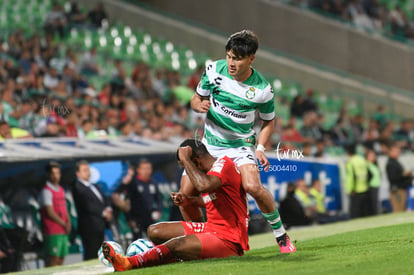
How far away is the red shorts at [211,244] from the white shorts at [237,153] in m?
0.82

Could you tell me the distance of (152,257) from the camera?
26.6 feet

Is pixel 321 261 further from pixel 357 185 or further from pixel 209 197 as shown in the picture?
pixel 357 185

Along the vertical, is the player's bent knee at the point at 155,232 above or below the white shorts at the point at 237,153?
below

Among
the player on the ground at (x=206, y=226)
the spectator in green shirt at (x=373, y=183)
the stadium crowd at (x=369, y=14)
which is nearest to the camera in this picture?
the player on the ground at (x=206, y=226)

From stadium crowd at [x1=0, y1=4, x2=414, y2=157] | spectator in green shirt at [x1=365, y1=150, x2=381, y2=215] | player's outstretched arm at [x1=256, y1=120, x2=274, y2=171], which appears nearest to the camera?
player's outstretched arm at [x1=256, y1=120, x2=274, y2=171]

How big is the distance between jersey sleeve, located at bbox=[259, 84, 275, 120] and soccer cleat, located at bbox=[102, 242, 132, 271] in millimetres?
2279

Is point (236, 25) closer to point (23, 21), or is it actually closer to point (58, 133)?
point (23, 21)

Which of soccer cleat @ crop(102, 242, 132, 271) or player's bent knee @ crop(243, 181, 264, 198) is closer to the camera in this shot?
soccer cleat @ crop(102, 242, 132, 271)

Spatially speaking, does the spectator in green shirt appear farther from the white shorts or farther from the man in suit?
the white shorts

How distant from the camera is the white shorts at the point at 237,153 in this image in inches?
350

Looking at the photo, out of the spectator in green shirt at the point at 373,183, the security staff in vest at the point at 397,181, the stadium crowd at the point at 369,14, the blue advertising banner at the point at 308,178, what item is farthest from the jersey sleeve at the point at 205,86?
the stadium crowd at the point at 369,14

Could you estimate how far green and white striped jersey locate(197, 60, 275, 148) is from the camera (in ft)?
29.7

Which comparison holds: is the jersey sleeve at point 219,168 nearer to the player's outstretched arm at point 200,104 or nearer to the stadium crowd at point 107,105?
the player's outstretched arm at point 200,104

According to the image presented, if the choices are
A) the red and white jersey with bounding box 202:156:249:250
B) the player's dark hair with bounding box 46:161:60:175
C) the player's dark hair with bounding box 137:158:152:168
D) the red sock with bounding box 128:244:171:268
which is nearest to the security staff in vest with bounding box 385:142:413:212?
the player's dark hair with bounding box 137:158:152:168
